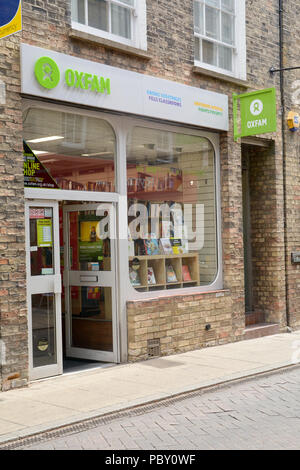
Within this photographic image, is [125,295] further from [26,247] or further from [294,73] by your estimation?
[294,73]

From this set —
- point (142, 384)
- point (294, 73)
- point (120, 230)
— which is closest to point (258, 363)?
point (142, 384)

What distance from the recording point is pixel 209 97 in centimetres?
1015

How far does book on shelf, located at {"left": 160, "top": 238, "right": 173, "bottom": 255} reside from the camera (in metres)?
9.81

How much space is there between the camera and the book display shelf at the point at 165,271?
9.30m

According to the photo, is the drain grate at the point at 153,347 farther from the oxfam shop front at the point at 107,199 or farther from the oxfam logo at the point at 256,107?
the oxfam logo at the point at 256,107

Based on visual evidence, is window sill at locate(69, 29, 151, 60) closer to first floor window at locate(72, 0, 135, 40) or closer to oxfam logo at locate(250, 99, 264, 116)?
first floor window at locate(72, 0, 135, 40)

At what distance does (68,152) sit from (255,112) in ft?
11.5

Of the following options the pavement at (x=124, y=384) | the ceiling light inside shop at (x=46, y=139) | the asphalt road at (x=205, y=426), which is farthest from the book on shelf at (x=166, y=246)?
the asphalt road at (x=205, y=426)

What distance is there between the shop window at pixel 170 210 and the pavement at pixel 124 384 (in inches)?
51.3

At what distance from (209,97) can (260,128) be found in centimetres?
98

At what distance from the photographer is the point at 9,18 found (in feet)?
22.4

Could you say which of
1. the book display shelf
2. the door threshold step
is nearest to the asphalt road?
the book display shelf

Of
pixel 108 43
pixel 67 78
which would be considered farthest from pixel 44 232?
pixel 108 43

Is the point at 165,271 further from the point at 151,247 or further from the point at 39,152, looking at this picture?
the point at 39,152
